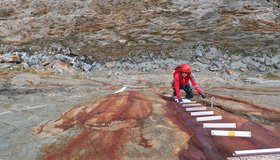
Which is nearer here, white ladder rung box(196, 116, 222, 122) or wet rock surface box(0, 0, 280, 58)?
white ladder rung box(196, 116, 222, 122)

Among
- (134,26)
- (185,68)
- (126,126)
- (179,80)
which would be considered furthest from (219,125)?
(134,26)

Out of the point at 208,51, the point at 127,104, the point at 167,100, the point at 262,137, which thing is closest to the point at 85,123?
the point at 127,104

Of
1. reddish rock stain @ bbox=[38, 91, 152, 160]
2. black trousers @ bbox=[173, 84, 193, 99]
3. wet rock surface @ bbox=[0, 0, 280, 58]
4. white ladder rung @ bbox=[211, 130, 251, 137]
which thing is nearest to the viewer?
reddish rock stain @ bbox=[38, 91, 152, 160]

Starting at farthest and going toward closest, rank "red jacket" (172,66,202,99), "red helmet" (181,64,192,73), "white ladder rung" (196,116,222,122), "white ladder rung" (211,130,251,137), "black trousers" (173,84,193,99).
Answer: "black trousers" (173,84,193,99)
"red jacket" (172,66,202,99)
"red helmet" (181,64,192,73)
"white ladder rung" (196,116,222,122)
"white ladder rung" (211,130,251,137)

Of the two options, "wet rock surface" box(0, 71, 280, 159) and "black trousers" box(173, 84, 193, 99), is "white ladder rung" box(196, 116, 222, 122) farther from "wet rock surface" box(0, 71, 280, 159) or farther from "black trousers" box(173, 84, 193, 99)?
"black trousers" box(173, 84, 193, 99)

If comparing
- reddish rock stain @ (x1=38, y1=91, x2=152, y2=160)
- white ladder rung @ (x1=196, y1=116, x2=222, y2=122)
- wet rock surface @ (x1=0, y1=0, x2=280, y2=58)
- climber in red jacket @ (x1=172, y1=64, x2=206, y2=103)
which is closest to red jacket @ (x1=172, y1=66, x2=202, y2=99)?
climber in red jacket @ (x1=172, y1=64, x2=206, y2=103)

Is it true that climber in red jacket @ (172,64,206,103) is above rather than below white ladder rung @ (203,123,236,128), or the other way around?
above

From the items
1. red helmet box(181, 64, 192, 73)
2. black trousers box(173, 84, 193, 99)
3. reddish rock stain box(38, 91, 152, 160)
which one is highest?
red helmet box(181, 64, 192, 73)

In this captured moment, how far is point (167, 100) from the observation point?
8.11m

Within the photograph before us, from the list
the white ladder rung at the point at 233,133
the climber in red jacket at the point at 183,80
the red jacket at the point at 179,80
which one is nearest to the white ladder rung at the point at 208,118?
the white ladder rung at the point at 233,133

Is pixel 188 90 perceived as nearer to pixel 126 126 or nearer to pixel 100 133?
pixel 126 126

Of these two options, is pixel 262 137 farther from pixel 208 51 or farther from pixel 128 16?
pixel 128 16

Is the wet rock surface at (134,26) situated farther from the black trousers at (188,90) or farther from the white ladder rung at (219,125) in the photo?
the white ladder rung at (219,125)

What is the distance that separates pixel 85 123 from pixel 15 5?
13.4 m
